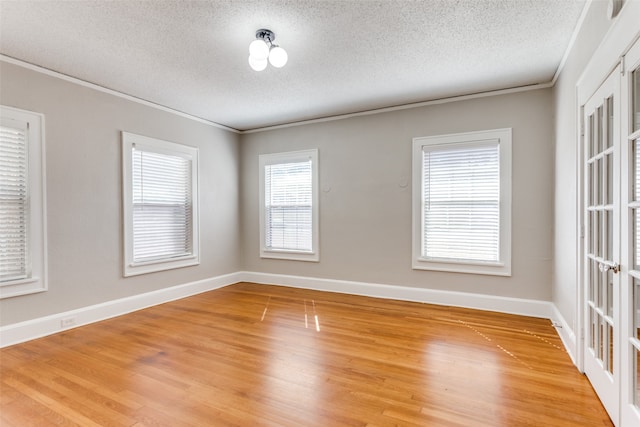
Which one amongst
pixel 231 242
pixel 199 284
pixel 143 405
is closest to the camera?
pixel 143 405

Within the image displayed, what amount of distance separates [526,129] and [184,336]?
4.40m

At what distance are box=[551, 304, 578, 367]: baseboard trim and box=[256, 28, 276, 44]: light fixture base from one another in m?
3.46

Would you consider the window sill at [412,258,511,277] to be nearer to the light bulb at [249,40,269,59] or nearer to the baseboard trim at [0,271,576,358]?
the baseboard trim at [0,271,576,358]

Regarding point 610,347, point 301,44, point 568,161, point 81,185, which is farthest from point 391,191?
point 81,185

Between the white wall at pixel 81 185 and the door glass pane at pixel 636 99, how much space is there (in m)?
4.63

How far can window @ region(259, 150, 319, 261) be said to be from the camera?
527 cm

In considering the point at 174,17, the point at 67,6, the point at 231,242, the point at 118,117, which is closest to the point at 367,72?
the point at 174,17

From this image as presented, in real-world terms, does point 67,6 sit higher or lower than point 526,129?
higher

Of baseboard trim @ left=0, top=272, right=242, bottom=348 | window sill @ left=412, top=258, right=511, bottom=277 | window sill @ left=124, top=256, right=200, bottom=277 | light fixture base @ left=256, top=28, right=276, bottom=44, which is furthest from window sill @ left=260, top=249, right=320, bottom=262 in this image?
light fixture base @ left=256, top=28, right=276, bottom=44

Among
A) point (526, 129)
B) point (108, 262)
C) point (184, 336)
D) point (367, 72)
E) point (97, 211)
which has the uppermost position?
point (367, 72)

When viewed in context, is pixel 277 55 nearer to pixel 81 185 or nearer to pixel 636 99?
pixel 636 99

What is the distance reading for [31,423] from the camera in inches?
76.0

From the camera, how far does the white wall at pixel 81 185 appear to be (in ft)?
10.7

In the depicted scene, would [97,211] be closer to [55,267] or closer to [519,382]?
[55,267]
